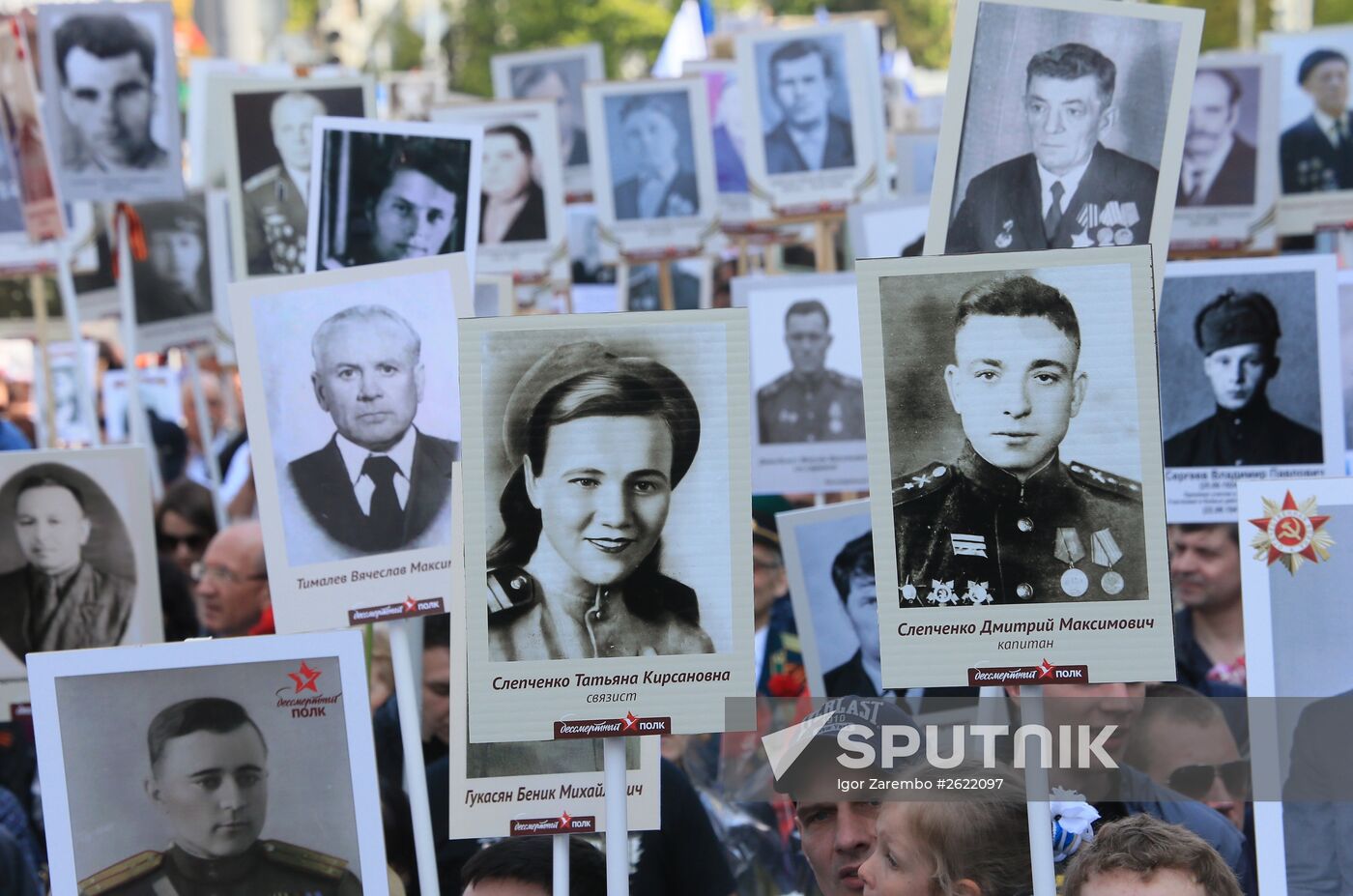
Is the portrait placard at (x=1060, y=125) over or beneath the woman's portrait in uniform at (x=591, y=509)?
over

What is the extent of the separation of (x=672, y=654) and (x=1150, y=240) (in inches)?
52.0

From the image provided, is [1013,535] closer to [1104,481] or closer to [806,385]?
[1104,481]

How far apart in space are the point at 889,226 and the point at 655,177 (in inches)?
93.3

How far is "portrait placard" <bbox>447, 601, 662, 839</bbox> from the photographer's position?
279 cm

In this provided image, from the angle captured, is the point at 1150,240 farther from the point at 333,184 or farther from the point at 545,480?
the point at 333,184

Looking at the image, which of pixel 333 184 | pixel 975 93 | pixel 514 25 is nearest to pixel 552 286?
pixel 333 184

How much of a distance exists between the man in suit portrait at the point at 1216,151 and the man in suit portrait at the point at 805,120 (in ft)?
4.89

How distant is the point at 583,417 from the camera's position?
8.04 ft

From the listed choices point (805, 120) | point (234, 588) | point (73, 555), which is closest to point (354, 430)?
point (73, 555)

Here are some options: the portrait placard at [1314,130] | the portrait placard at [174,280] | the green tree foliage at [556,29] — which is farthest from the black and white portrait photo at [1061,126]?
the green tree foliage at [556,29]

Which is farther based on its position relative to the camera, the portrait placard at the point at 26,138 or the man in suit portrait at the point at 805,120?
the man in suit portrait at the point at 805,120

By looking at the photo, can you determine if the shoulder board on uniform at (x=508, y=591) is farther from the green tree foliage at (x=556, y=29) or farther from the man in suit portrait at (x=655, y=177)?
the green tree foliage at (x=556, y=29)

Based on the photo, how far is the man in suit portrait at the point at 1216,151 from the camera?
18.8 ft

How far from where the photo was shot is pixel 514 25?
39.3 metres
